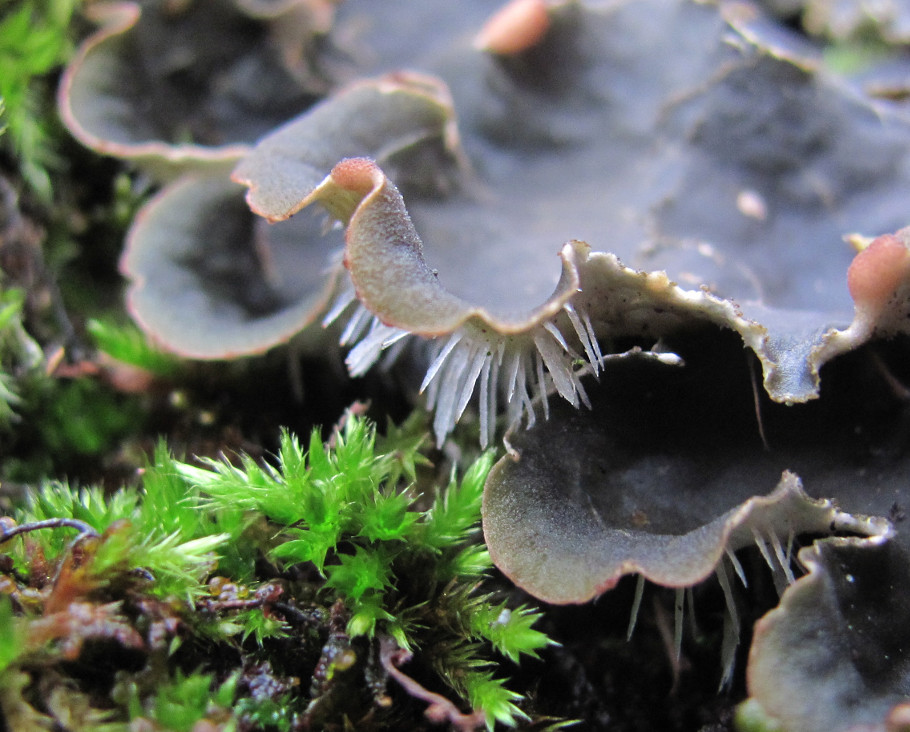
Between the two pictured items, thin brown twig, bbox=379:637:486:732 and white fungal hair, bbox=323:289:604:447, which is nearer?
thin brown twig, bbox=379:637:486:732

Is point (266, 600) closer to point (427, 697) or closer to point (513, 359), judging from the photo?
point (427, 697)

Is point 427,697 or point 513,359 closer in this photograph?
point 427,697

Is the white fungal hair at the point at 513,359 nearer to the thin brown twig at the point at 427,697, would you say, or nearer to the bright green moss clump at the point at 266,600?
the bright green moss clump at the point at 266,600

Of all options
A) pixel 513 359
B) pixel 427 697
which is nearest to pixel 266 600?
pixel 427 697

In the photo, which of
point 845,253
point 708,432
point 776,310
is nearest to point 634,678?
point 708,432

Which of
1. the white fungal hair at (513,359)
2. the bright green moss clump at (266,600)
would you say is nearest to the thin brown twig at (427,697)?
the bright green moss clump at (266,600)

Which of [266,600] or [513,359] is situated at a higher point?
[513,359]

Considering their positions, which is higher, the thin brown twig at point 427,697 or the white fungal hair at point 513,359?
the white fungal hair at point 513,359

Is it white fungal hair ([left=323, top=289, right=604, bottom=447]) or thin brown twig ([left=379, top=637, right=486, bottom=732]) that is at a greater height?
white fungal hair ([left=323, top=289, right=604, bottom=447])

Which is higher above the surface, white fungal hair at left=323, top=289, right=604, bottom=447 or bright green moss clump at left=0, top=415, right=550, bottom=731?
white fungal hair at left=323, top=289, right=604, bottom=447

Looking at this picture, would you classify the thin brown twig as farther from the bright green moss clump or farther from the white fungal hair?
the white fungal hair

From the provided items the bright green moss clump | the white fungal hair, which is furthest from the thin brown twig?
the white fungal hair
